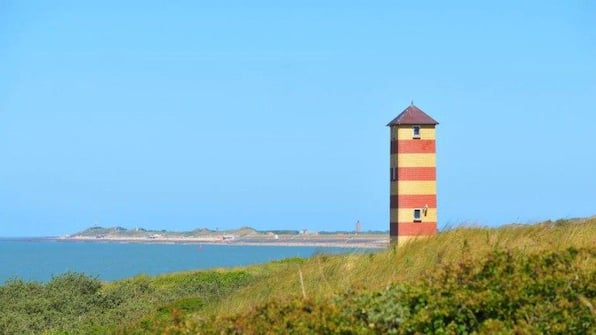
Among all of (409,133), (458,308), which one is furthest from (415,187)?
(458,308)

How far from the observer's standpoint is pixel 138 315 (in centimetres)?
1533

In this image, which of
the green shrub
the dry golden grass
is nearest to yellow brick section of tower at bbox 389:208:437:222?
the dry golden grass

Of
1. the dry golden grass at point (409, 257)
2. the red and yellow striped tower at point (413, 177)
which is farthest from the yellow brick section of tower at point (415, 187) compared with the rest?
the dry golden grass at point (409, 257)

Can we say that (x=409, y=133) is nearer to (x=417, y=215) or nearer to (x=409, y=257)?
(x=417, y=215)

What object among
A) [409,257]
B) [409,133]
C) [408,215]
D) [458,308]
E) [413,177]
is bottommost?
[458,308]

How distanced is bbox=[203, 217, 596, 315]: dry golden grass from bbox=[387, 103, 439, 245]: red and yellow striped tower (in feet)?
16.1

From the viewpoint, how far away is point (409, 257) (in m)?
14.1

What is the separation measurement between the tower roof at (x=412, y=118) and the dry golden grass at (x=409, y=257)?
535 centimetres

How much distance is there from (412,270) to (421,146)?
27.4 feet

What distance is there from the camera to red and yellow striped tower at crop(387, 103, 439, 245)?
20859mm

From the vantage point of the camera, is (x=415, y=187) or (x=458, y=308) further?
(x=415, y=187)

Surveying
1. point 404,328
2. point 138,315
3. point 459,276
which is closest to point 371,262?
point 138,315

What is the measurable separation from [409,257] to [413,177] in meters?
6.92

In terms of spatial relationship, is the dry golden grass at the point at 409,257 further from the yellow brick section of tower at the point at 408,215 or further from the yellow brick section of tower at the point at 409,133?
the yellow brick section of tower at the point at 409,133
